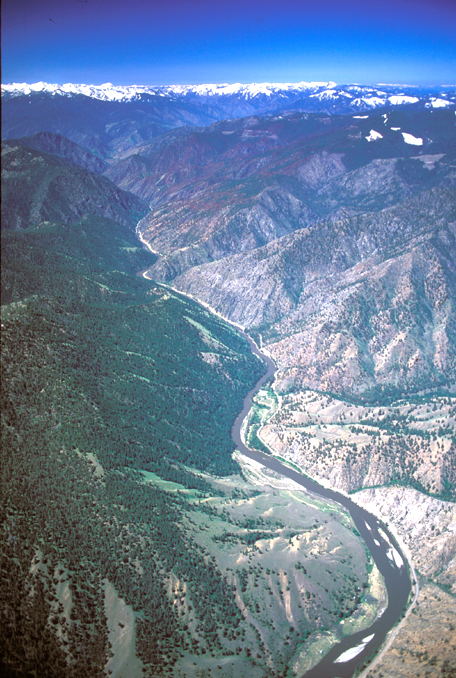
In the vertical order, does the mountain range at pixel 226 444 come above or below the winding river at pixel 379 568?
above

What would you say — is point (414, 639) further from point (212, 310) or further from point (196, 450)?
point (212, 310)

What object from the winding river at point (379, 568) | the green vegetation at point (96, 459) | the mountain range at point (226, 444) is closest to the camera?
the green vegetation at point (96, 459)

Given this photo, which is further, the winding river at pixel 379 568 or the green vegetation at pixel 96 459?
the winding river at pixel 379 568

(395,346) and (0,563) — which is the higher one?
(395,346)

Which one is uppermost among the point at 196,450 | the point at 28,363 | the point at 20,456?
the point at 28,363

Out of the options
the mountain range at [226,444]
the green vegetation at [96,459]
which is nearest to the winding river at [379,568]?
the mountain range at [226,444]

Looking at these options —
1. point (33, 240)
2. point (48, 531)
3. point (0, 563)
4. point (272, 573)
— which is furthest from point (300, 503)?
point (33, 240)

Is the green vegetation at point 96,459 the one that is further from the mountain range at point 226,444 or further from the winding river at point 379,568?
the winding river at point 379,568

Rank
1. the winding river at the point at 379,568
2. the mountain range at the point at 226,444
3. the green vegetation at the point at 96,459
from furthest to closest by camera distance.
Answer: the winding river at the point at 379,568 < the mountain range at the point at 226,444 < the green vegetation at the point at 96,459
